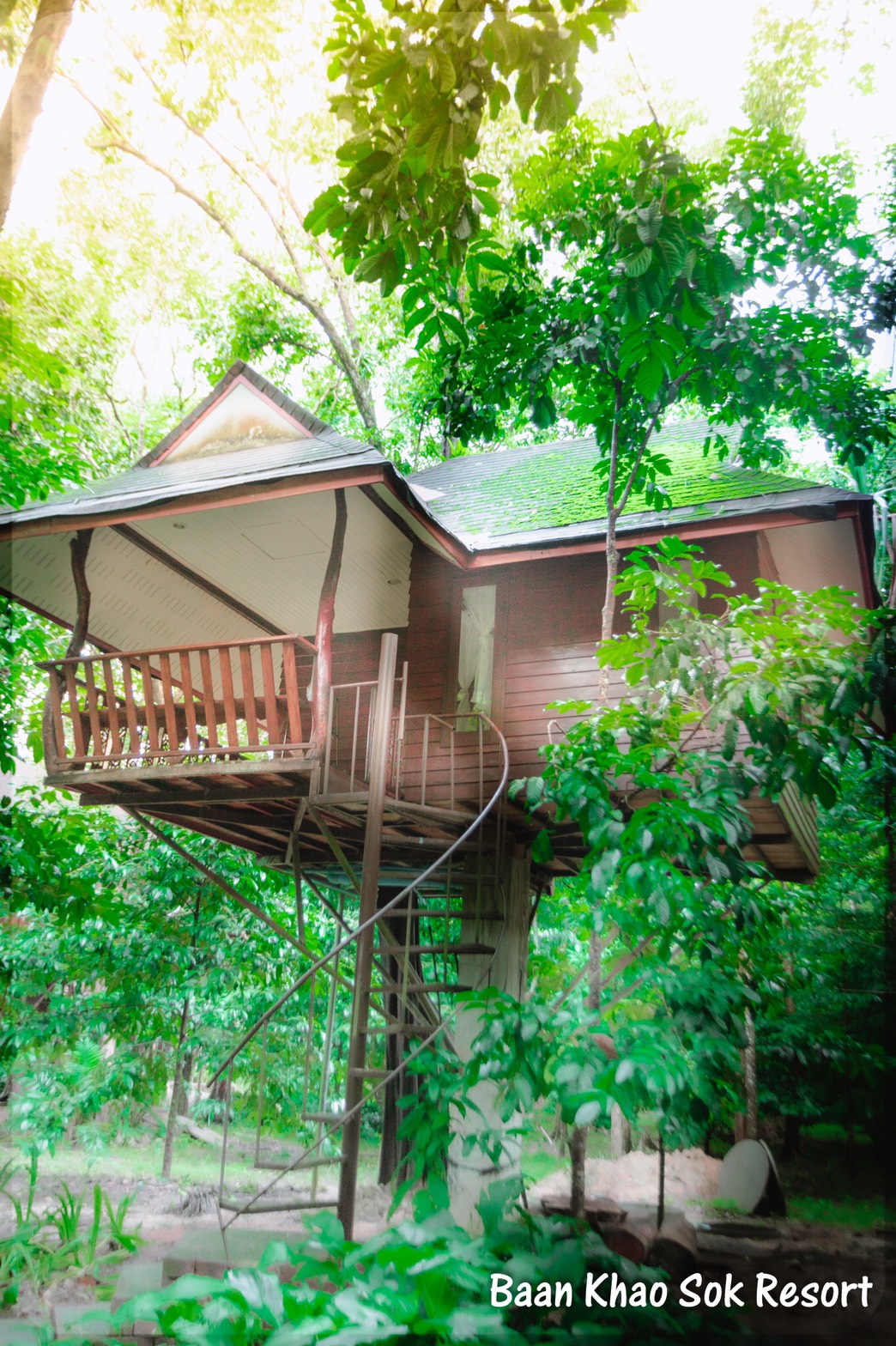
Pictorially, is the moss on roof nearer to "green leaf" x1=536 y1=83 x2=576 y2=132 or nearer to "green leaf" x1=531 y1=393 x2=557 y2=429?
"green leaf" x1=531 y1=393 x2=557 y2=429

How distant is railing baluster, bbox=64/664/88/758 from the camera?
554 centimetres

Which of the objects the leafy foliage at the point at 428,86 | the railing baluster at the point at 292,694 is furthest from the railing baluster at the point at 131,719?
the leafy foliage at the point at 428,86

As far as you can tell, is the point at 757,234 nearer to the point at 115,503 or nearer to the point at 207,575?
the point at 115,503

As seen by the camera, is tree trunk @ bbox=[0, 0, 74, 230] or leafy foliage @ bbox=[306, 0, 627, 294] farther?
tree trunk @ bbox=[0, 0, 74, 230]

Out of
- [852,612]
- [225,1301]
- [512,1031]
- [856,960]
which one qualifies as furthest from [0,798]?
[856,960]

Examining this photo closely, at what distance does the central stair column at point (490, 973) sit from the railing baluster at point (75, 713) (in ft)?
9.37

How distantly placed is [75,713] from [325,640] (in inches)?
69.7

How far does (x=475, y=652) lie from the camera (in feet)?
22.5

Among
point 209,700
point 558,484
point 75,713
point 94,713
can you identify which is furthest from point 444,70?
point 558,484

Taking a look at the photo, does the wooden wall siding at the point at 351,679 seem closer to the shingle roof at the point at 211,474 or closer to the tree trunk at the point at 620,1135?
the shingle roof at the point at 211,474

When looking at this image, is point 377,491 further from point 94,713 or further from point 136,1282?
point 136,1282

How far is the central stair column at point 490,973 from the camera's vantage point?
588 cm

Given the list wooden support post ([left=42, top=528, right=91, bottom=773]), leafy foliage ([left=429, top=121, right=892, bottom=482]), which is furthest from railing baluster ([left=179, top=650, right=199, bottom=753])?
leafy foliage ([left=429, top=121, right=892, bottom=482])

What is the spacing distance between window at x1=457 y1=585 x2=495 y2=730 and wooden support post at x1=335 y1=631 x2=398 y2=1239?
1.63 meters
